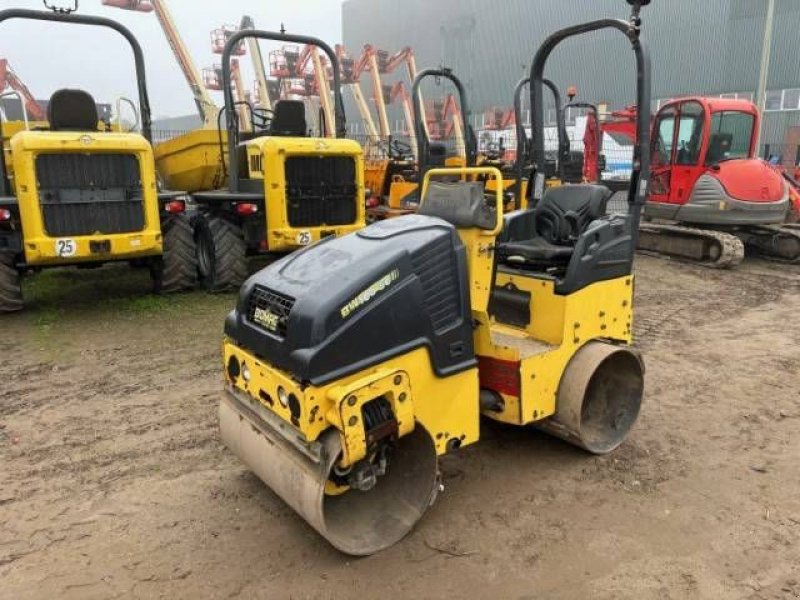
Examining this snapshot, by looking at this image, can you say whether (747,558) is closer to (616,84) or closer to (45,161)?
(45,161)

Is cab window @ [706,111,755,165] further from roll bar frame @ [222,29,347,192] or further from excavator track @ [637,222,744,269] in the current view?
roll bar frame @ [222,29,347,192]

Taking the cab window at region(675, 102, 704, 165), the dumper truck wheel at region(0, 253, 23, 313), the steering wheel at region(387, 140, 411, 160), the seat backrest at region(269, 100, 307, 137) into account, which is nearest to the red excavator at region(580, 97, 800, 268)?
the cab window at region(675, 102, 704, 165)

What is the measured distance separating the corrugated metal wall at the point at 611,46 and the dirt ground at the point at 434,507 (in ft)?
77.3

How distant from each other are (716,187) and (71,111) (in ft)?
30.8

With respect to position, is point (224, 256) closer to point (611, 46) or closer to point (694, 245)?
point (694, 245)

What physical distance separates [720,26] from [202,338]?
34.4 metres

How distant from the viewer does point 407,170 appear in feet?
43.7

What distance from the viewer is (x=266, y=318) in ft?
10.1

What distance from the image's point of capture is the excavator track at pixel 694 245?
10172 millimetres

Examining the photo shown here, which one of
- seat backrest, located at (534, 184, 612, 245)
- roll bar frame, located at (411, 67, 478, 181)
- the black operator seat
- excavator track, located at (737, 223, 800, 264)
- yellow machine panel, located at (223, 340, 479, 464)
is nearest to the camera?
yellow machine panel, located at (223, 340, 479, 464)

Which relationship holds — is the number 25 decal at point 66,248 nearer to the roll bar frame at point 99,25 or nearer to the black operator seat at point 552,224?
the roll bar frame at point 99,25

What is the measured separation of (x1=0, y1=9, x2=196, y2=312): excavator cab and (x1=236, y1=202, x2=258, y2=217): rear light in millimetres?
895

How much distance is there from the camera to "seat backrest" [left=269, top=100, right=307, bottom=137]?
8.47 meters

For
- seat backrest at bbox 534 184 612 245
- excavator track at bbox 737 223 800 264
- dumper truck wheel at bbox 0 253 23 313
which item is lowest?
excavator track at bbox 737 223 800 264
